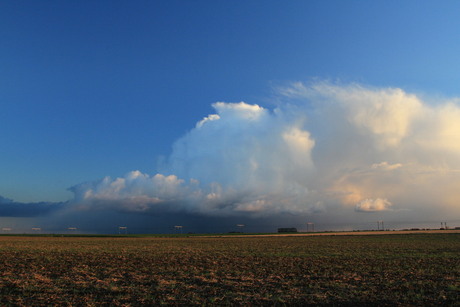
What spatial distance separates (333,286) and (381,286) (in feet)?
9.55

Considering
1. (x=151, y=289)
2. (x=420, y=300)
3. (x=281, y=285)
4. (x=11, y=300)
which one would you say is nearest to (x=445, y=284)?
(x=420, y=300)

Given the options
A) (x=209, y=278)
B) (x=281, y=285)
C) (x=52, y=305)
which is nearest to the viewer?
(x=52, y=305)

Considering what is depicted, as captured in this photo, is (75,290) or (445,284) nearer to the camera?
(75,290)

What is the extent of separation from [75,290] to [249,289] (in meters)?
9.96

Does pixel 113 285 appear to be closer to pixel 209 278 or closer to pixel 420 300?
pixel 209 278

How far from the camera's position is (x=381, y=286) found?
19.7 m

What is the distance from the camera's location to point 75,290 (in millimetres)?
18672

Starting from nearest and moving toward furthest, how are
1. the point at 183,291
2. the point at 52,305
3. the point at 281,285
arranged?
1. the point at 52,305
2. the point at 183,291
3. the point at 281,285

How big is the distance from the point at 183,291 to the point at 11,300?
28.1ft

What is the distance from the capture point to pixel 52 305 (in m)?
15.4

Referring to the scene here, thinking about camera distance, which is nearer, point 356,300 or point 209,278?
point 356,300

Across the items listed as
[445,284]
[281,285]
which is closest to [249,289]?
[281,285]

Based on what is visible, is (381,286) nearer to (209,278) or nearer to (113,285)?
(209,278)

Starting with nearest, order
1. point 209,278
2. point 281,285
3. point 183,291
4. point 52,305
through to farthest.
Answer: point 52,305 < point 183,291 < point 281,285 < point 209,278
